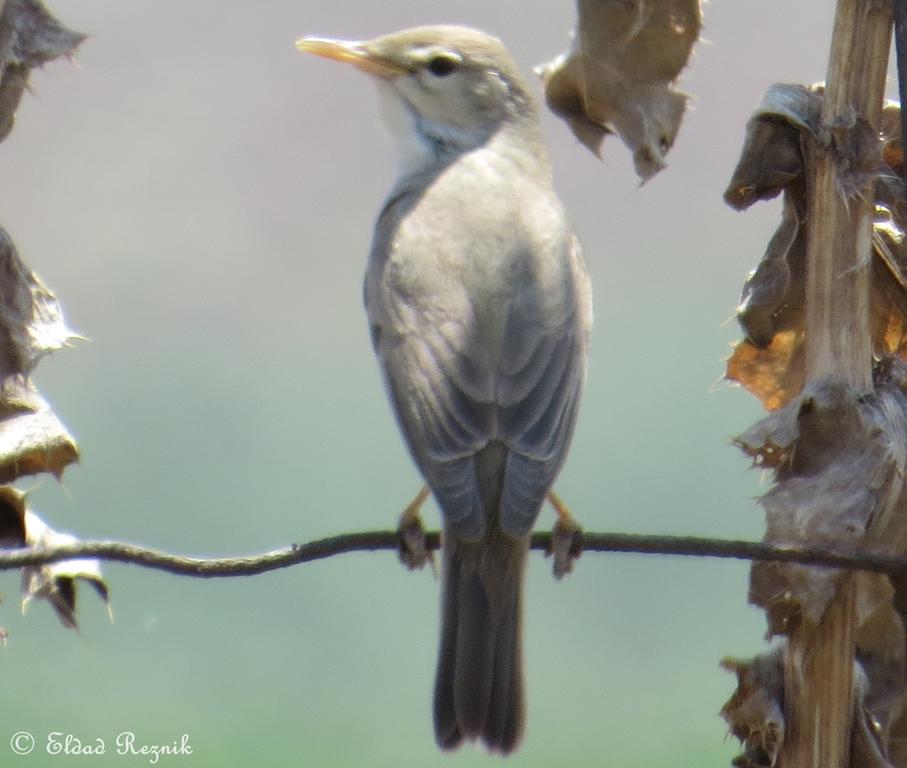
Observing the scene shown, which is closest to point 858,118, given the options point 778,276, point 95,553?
point 778,276

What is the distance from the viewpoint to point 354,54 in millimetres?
4074

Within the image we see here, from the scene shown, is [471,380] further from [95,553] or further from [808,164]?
[95,553]

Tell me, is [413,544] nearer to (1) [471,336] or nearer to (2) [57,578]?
(1) [471,336]

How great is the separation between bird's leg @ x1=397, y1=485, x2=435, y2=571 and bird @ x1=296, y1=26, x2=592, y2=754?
19cm

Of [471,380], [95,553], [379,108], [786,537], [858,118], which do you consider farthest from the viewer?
[379,108]

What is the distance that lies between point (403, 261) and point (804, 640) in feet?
4.62

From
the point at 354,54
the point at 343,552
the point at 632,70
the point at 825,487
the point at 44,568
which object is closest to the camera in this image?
the point at 343,552

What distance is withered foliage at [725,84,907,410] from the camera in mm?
2771

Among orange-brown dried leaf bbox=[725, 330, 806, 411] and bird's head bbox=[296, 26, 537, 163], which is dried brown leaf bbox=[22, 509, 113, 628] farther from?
bird's head bbox=[296, 26, 537, 163]

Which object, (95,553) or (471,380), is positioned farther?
(471,380)

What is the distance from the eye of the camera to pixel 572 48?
119 inches

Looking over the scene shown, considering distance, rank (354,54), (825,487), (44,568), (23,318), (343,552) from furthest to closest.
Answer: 1. (354,54)
2. (23,318)
3. (44,568)
4. (825,487)
5. (343,552)

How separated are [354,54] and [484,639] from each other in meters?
2.04

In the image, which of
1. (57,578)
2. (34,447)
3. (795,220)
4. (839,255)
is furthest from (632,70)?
(57,578)
